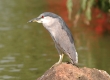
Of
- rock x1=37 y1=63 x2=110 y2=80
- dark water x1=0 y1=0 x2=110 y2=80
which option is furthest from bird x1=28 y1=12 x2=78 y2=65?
dark water x1=0 y1=0 x2=110 y2=80

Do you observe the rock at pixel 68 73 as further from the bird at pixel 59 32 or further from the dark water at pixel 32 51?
the dark water at pixel 32 51

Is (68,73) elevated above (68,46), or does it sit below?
below

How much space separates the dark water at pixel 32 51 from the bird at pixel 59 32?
5826 mm

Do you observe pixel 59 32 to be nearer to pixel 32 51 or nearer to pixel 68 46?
pixel 68 46

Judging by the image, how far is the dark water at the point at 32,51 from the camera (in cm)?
1728

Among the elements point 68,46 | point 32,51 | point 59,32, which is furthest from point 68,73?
point 32,51

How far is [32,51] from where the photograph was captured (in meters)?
20.8

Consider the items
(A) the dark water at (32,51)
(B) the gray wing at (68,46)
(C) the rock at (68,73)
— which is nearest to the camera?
(C) the rock at (68,73)

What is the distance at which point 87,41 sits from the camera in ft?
75.9

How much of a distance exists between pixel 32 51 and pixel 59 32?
10.8 m

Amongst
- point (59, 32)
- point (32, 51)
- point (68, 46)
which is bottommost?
point (68, 46)

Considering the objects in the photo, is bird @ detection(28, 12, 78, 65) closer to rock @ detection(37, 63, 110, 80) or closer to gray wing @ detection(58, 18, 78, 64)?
gray wing @ detection(58, 18, 78, 64)

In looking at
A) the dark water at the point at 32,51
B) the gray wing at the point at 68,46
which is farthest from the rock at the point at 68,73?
the dark water at the point at 32,51

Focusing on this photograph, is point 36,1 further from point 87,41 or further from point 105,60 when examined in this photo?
point 105,60
